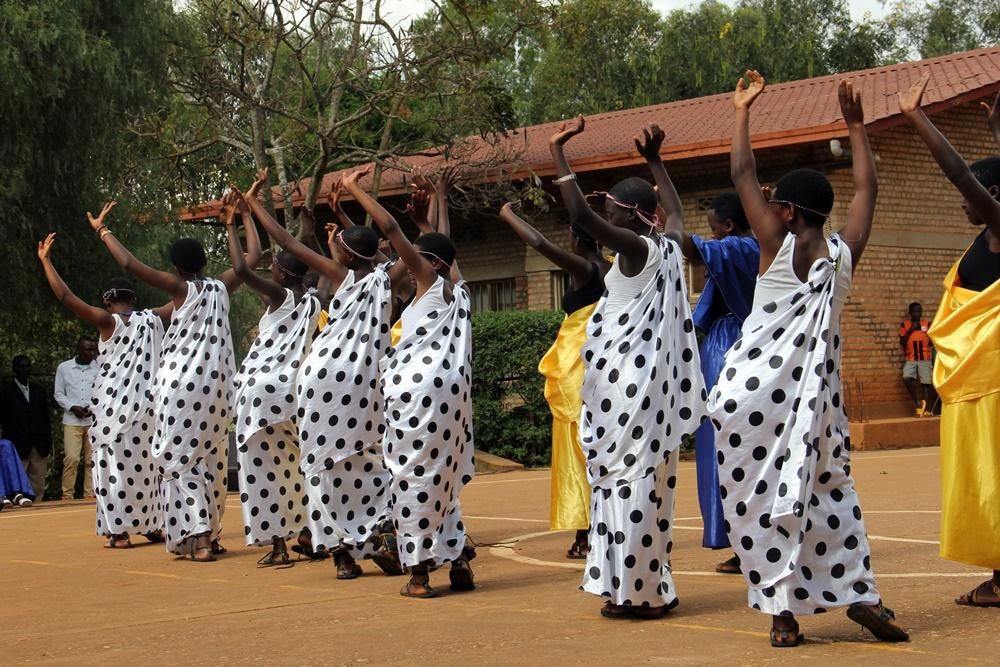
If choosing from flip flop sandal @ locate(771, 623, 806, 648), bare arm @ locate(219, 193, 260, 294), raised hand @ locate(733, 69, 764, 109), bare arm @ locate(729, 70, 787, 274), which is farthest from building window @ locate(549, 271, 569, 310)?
flip flop sandal @ locate(771, 623, 806, 648)

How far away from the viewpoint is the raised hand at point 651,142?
21.7 feet

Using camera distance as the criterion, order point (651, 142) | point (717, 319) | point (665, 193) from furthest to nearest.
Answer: point (717, 319), point (665, 193), point (651, 142)

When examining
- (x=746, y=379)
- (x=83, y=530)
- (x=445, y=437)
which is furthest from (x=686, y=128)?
(x=746, y=379)

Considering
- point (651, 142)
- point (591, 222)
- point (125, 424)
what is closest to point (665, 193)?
point (651, 142)

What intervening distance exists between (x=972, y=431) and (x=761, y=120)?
54.1 feet

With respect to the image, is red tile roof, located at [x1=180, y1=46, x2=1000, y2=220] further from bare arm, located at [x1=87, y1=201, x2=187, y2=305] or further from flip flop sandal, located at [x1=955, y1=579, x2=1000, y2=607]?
flip flop sandal, located at [x1=955, y1=579, x2=1000, y2=607]

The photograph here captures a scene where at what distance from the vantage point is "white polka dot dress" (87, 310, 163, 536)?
11125mm

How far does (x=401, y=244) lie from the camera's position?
760cm

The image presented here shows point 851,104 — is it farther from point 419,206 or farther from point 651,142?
point 419,206

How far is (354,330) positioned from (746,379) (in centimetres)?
376

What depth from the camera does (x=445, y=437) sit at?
25.3ft

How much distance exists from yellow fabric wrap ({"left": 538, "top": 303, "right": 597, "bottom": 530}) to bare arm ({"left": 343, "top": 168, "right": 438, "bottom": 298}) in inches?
57.3

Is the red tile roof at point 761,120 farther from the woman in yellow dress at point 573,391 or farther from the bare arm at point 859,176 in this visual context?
the bare arm at point 859,176

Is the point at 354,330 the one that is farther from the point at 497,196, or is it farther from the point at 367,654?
the point at 497,196
